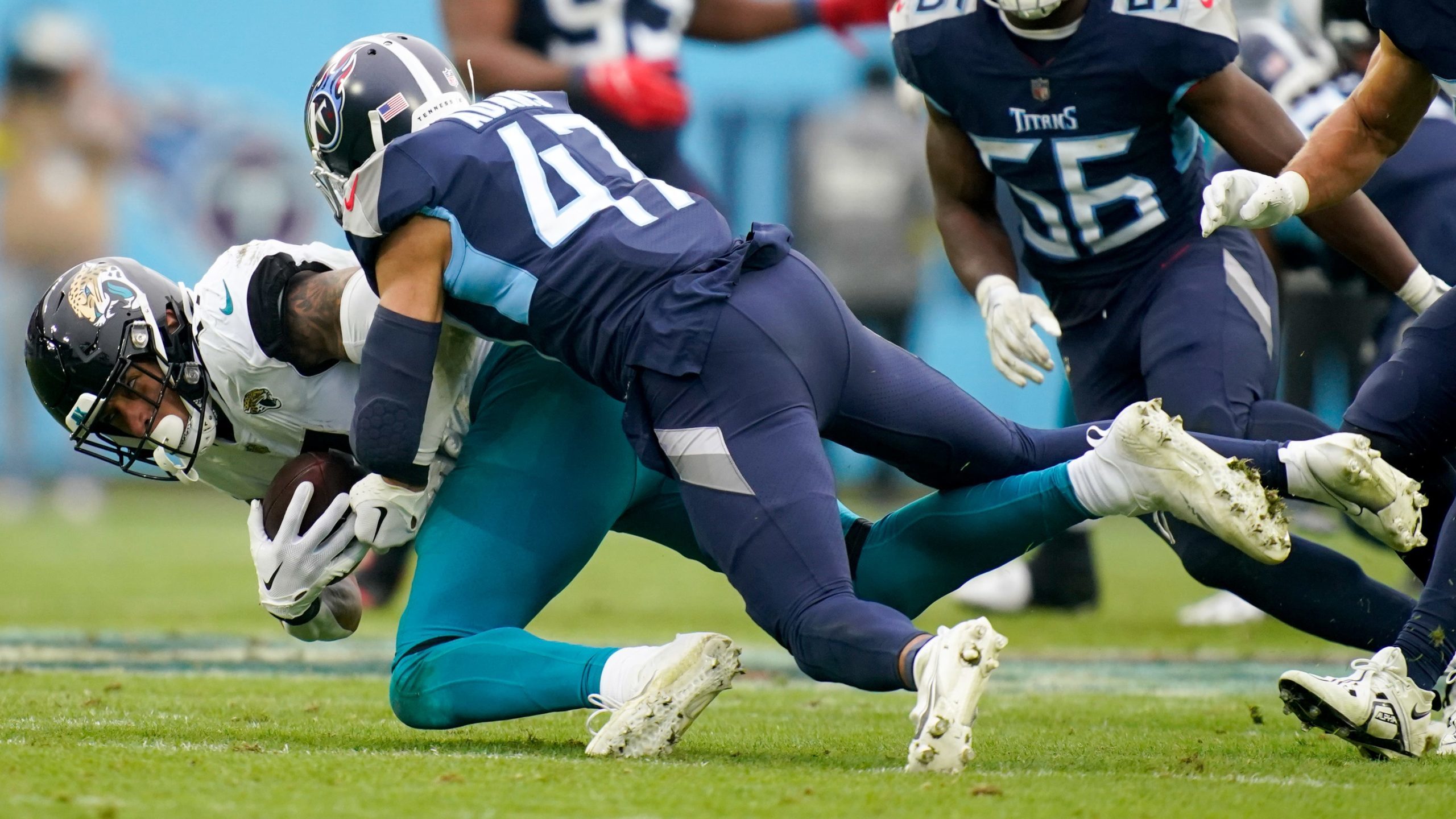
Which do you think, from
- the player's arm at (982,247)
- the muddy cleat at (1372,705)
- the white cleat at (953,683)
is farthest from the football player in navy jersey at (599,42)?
the white cleat at (953,683)

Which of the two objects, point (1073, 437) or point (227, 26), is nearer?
point (1073, 437)

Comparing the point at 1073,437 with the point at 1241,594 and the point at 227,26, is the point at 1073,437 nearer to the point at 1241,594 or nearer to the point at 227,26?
the point at 1241,594

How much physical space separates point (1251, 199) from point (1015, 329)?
63cm

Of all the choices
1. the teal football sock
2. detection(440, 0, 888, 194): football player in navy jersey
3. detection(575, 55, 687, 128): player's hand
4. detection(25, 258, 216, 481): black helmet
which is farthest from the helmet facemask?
detection(440, 0, 888, 194): football player in navy jersey

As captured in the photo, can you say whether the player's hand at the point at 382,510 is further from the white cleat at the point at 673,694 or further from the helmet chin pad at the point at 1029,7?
the helmet chin pad at the point at 1029,7

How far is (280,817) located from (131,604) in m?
4.09

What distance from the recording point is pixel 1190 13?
3.23m

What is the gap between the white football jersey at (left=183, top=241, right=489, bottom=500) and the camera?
2820 millimetres

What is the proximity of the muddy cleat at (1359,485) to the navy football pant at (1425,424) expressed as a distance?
97 millimetres

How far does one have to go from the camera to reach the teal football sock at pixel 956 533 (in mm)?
2676

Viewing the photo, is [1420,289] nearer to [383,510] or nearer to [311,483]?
[383,510]

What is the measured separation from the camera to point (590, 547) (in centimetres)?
289

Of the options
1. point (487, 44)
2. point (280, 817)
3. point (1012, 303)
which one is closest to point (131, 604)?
point (487, 44)

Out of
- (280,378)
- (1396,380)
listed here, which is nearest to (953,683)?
(1396,380)
